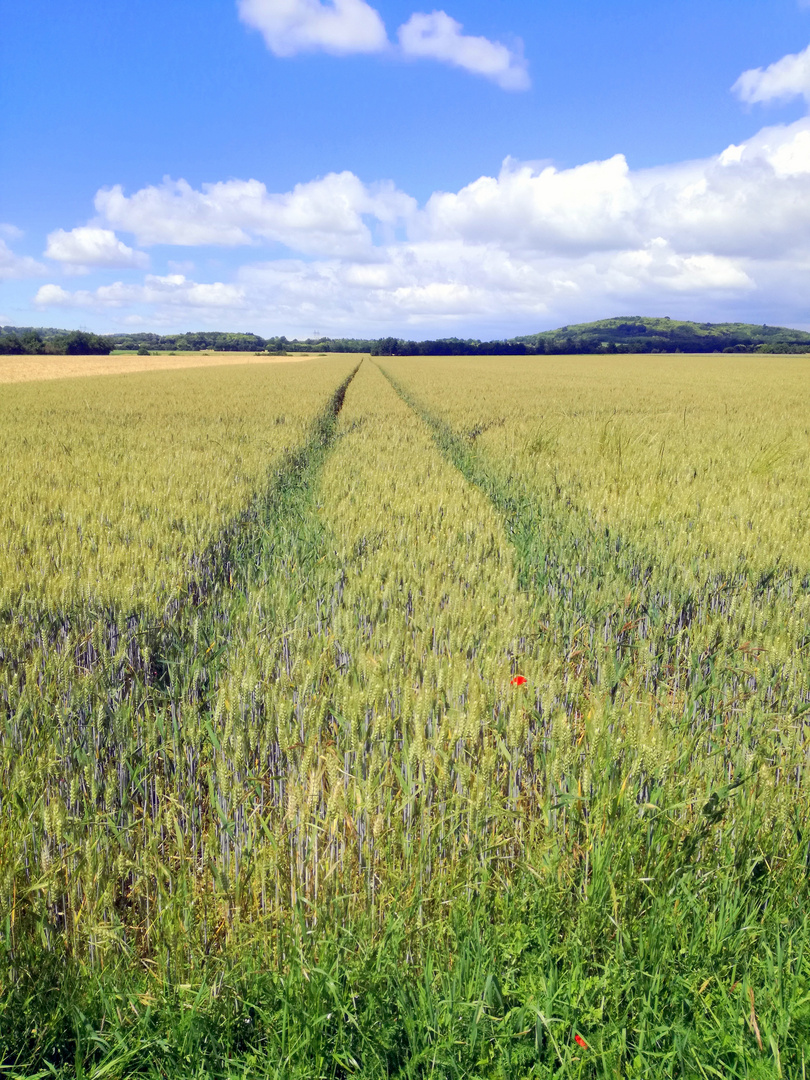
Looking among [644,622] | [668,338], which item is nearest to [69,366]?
[644,622]

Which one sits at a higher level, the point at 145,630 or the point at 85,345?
the point at 85,345

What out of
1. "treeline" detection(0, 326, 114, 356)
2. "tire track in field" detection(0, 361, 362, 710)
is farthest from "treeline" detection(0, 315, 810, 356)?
"tire track in field" detection(0, 361, 362, 710)

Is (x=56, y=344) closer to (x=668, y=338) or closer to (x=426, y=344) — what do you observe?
(x=426, y=344)

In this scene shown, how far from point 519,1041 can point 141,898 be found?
1.22 m

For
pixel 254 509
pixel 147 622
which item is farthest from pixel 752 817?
pixel 254 509

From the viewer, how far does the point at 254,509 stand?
20.9 ft

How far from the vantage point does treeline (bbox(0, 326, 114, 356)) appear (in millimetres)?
83688

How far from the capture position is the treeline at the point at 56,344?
275ft

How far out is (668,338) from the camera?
13812 centimetres

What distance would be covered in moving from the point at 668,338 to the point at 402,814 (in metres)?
153

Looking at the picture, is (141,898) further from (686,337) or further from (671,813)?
(686,337)

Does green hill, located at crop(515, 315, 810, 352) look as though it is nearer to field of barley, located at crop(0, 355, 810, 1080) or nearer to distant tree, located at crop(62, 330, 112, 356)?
distant tree, located at crop(62, 330, 112, 356)

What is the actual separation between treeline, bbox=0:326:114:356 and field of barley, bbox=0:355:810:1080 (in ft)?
311

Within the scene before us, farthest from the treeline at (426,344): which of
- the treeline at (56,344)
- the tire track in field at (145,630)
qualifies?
the tire track in field at (145,630)
